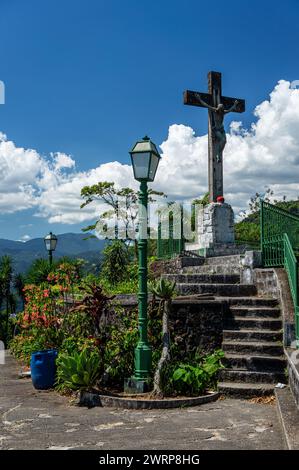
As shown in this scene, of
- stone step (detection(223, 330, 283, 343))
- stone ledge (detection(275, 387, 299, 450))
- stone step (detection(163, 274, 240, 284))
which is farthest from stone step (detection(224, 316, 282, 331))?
stone step (detection(163, 274, 240, 284))

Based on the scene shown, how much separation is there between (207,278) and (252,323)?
2061mm

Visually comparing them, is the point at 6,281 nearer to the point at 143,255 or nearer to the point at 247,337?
the point at 143,255

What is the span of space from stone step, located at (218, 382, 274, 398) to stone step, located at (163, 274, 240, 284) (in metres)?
3.15

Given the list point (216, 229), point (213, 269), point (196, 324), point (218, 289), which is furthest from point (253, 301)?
point (216, 229)

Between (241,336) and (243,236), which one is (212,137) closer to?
(241,336)

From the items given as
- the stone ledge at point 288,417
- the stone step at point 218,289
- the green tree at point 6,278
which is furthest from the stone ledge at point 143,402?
the green tree at point 6,278

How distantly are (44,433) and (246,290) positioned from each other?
191 inches

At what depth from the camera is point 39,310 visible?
10305mm

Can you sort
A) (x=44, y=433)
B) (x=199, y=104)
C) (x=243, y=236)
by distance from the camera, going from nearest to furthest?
(x=44, y=433)
(x=199, y=104)
(x=243, y=236)

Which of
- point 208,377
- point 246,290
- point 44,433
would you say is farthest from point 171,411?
point 246,290

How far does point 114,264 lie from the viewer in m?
15.8

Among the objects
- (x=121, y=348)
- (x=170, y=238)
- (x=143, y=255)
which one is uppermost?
(x=170, y=238)

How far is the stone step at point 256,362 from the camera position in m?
7.26

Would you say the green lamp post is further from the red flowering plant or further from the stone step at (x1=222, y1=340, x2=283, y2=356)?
the red flowering plant
